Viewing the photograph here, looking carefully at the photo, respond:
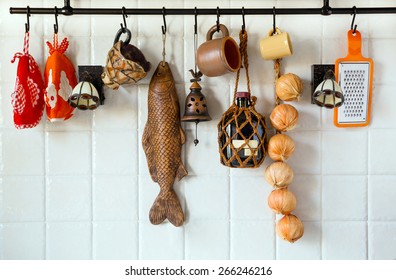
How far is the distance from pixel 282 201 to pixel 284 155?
132mm

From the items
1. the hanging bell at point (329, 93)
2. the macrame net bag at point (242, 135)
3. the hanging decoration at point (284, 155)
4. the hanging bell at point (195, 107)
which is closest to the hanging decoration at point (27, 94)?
the hanging bell at point (195, 107)

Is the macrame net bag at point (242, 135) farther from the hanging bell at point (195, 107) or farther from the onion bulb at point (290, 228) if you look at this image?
the onion bulb at point (290, 228)

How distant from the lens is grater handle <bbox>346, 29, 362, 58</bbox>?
109cm

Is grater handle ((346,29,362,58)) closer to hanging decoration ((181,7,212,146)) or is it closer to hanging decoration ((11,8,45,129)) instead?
hanging decoration ((181,7,212,146))

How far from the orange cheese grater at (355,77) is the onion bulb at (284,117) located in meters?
0.17

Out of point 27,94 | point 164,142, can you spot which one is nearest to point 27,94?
point 27,94

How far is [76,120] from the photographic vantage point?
1115 millimetres

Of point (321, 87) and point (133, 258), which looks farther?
point (133, 258)

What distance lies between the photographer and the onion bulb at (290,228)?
40.7 inches

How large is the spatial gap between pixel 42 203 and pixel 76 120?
277mm

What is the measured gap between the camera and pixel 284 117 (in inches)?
40.4

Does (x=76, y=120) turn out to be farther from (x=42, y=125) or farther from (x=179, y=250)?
(x=179, y=250)
